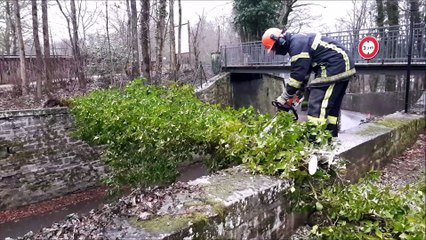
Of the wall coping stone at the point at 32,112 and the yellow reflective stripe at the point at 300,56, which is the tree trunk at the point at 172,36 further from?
the yellow reflective stripe at the point at 300,56

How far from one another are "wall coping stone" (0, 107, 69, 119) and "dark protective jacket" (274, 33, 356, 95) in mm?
6882

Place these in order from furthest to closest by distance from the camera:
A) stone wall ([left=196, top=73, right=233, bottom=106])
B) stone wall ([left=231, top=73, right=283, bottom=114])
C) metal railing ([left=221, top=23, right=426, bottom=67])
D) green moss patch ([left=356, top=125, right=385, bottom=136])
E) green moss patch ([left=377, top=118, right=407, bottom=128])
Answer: stone wall ([left=231, top=73, right=283, bottom=114]) < stone wall ([left=196, top=73, right=233, bottom=106]) < metal railing ([left=221, top=23, right=426, bottom=67]) < green moss patch ([left=377, top=118, right=407, bottom=128]) < green moss patch ([left=356, top=125, right=385, bottom=136])

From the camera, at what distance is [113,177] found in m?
5.80

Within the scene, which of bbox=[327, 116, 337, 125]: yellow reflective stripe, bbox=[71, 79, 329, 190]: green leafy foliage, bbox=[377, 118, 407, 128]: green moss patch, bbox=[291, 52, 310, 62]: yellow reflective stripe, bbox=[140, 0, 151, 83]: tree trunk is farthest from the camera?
bbox=[140, 0, 151, 83]: tree trunk

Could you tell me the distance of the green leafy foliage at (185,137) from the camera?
2.76 m

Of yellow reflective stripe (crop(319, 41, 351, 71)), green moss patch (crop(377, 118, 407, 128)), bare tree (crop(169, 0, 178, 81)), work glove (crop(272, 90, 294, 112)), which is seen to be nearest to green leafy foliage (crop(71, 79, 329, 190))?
work glove (crop(272, 90, 294, 112))

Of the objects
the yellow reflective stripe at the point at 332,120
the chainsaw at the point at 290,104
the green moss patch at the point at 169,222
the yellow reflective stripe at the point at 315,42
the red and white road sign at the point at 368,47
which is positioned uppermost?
the red and white road sign at the point at 368,47

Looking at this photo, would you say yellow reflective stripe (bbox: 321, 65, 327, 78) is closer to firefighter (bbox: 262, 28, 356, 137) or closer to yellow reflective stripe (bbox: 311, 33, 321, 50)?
firefighter (bbox: 262, 28, 356, 137)

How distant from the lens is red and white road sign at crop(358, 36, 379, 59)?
938cm

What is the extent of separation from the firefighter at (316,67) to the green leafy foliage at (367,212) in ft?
5.30

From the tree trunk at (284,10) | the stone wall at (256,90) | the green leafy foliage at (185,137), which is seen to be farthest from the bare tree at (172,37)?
the tree trunk at (284,10)

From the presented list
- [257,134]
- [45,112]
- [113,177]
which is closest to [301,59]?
[257,134]

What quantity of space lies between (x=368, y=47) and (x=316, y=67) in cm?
649

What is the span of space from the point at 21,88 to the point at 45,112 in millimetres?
6067
